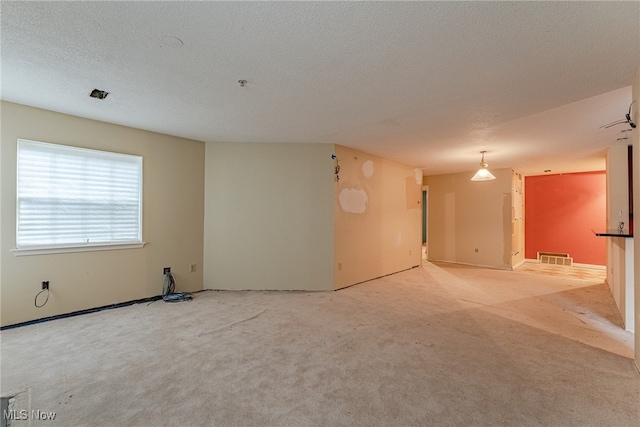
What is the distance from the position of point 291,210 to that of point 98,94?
8.67 feet

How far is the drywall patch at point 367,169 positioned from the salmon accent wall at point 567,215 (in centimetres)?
507

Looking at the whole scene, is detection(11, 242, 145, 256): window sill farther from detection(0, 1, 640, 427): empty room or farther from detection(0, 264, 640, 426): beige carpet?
detection(0, 264, 640, 426): beige carpet

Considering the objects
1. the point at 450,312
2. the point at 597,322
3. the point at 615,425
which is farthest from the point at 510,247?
the point at 615,425

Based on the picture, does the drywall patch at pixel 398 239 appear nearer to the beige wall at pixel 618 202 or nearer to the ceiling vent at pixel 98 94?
the beige wall at pixel 618 202

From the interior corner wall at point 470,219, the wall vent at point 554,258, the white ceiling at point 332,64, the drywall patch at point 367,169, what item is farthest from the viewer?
the wall vent at point 554,258

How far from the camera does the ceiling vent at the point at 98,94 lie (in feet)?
8.54

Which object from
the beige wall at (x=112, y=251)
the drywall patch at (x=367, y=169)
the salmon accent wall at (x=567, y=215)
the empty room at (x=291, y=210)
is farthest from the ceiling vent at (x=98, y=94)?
the salmon accent wall at (x=567, y=215)

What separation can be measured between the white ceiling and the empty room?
2 cm

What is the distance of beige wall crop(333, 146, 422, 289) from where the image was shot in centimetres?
458

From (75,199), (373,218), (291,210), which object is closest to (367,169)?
(373,218)

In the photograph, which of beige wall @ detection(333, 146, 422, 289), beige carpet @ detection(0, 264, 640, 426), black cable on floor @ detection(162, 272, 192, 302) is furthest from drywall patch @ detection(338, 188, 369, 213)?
black cable on floor @ detection(162, 272, 192, 302)

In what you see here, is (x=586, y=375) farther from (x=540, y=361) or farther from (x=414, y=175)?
(x=414, y=175)

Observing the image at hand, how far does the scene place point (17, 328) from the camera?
288cm

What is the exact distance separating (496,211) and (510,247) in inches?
33.5
